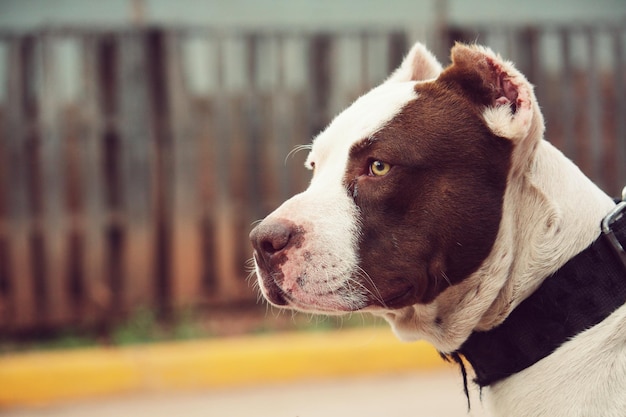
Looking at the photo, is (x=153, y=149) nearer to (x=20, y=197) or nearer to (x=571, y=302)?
(x=20, y=197)

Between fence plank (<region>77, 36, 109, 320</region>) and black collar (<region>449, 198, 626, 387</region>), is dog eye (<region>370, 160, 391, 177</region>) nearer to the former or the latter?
black collar (<region>449, 198, 626, 387</region>)

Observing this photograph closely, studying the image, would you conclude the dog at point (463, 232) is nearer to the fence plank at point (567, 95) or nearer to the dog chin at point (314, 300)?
the dog chin at point (314, 300)

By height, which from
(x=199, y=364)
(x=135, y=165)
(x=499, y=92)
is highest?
(x=499, y=92)

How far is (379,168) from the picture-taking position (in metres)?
2.73

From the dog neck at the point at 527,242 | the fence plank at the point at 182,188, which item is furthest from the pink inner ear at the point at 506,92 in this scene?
the fence plank at the point at 182,188

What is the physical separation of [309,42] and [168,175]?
5.49ft

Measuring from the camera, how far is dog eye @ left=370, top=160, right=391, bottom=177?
272 cm

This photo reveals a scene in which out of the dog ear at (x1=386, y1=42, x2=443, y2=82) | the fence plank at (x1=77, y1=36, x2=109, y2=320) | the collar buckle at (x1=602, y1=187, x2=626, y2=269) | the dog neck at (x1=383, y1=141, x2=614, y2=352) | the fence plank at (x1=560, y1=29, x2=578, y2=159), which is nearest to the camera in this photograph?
the collar buckle at (x1=602, y1=187, x2=626, y2=269)

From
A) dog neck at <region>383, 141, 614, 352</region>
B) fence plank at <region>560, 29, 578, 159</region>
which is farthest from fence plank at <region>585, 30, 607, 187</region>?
dog neck at <region>383, 141, 614, 352</region>

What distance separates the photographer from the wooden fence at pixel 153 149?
664 centimetres

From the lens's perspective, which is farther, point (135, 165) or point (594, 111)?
point (594, 111)

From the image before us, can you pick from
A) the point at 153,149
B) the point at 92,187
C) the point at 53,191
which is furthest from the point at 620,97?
the point at 53,191

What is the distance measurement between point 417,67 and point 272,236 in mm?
1063

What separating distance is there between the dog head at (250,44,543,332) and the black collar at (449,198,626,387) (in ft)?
0.84
